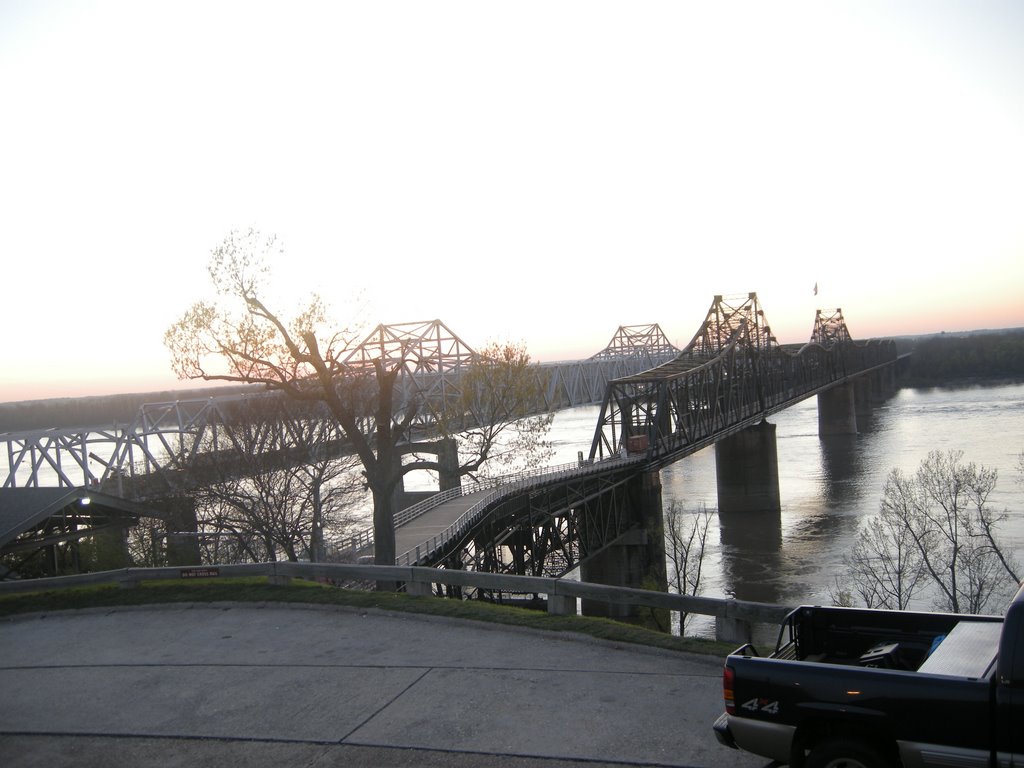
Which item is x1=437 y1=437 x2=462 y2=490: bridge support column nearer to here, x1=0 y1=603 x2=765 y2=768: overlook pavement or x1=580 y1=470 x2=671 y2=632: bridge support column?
x1=580 y1=470 x2=671 y2=632: bridge support column

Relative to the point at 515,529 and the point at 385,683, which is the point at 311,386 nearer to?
the point at 385,683

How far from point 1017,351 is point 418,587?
206602 mm

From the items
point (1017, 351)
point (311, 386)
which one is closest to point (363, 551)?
point (311, 386)

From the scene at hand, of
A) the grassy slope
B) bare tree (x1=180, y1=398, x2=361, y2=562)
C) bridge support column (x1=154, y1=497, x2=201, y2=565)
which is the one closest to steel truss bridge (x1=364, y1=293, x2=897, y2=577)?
bare tree (x1=180, y1=398, x2=361, y2=562)

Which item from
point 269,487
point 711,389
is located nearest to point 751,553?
point 711,389

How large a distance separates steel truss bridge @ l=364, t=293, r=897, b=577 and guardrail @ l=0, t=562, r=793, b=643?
9.76 meters

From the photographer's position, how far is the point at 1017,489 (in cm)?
5816

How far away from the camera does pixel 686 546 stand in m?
49.7

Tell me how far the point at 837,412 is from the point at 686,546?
7221 cm

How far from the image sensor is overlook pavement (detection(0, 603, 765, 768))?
7.99 m

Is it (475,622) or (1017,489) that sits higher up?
(475,622)

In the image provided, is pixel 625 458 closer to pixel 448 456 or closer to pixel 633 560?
pixel 633 560

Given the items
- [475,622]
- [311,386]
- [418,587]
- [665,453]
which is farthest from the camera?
[665,453]

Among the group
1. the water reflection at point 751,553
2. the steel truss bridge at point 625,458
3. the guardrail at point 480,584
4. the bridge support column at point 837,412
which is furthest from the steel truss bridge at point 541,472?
the bridge support column at point 837,412
